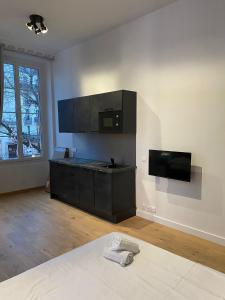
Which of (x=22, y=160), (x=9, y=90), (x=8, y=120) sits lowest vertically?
(x=22, y=160)

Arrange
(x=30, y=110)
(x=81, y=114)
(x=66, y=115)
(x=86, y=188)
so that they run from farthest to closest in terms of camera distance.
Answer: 1. (x=30, y=110)
2. (x=66, y=115)
3. (x=81, y=114)
4. (x=86, y=188)

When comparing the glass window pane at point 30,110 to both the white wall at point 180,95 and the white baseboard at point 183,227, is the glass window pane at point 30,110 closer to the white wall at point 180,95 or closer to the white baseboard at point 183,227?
the white wall at point 180,95

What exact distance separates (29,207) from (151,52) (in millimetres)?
3366

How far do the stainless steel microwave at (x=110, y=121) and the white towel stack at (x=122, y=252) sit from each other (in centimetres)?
180

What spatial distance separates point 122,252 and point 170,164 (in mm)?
1525

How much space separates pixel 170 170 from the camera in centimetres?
311

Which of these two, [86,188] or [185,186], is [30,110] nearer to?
[86,188]

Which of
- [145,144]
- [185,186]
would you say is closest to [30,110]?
[145,144]

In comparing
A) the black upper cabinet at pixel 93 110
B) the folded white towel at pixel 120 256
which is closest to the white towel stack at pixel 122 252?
the folded white towel at pixel 120 256

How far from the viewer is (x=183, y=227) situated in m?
3.14

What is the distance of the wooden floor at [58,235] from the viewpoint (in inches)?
98.3

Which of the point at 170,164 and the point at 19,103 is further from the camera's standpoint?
the point at 19,103

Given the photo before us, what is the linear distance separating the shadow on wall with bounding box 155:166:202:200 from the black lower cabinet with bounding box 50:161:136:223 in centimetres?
52

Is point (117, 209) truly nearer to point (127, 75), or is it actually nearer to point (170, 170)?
point (170, 170)
